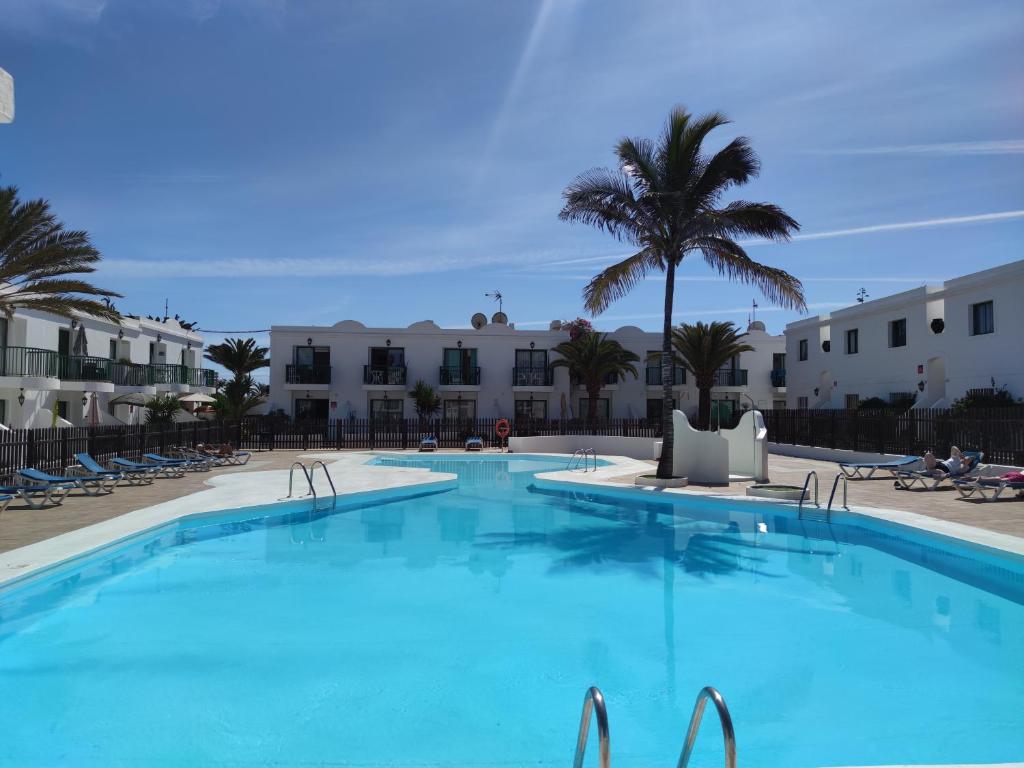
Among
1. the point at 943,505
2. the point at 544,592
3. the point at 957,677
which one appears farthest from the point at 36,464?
the point at 943,505

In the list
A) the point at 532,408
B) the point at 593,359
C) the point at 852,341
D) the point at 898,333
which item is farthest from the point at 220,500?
the point at 852,341

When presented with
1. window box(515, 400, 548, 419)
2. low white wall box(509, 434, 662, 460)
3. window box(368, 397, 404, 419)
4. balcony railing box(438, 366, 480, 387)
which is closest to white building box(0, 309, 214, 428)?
window box(368, 397, 404, 419)

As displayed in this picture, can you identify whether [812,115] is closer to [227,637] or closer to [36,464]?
[227,637]

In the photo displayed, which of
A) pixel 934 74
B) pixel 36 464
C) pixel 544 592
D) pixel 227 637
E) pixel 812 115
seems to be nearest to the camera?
pixel 227 637

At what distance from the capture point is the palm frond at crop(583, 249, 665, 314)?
682 inches

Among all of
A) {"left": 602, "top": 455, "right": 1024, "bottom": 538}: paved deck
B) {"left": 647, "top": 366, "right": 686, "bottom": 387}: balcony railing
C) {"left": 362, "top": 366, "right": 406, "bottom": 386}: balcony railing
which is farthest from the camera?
{"left": 647, "top": 366, "right": 686, "bottom": 387}: balcony railing

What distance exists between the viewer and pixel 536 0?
1199cm

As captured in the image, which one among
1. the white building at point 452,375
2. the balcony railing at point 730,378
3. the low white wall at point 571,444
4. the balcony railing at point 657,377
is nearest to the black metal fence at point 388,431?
the low white wall at point 571,444

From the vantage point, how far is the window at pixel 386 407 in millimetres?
38062

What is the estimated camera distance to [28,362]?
2303 cm

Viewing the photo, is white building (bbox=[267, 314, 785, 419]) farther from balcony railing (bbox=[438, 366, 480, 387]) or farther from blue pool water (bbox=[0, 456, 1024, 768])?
blue pool water (bbox=[0, 456, 1024, 768])

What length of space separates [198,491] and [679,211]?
12.6 m

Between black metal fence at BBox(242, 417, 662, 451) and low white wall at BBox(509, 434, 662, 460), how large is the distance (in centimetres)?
160

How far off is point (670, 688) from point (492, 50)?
12040 millimetres
